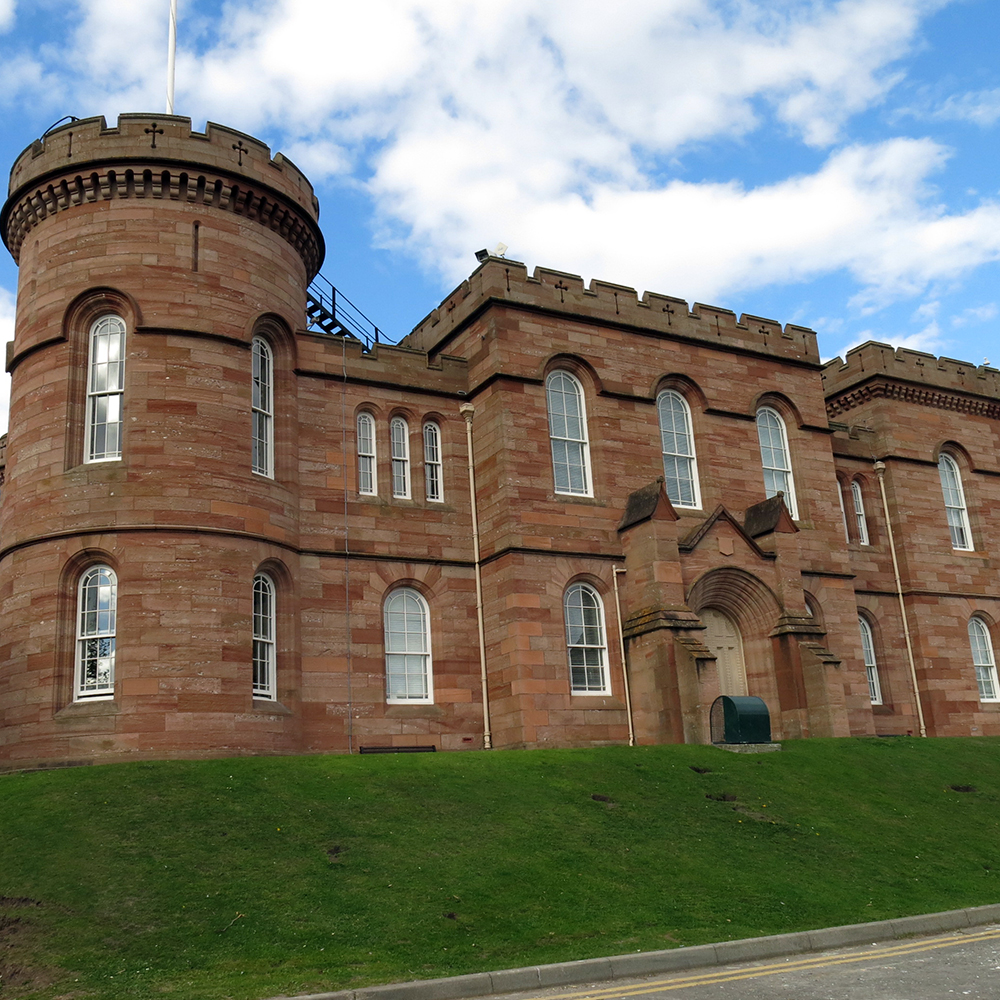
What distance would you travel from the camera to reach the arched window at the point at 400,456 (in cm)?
2531

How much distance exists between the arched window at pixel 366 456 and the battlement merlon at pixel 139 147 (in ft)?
18.7

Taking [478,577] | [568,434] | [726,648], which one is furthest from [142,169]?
[726,648]

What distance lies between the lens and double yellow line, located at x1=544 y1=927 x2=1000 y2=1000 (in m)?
10.4

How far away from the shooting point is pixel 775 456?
96.9 feet

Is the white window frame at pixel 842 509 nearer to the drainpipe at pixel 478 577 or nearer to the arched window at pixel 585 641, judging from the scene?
the arched window at pixel 585 641

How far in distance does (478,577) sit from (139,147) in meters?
11.9

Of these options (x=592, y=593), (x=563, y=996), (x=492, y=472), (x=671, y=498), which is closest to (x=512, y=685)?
(x=592, y=593)

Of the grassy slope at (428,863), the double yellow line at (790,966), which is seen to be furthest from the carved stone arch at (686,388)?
the double yellow line at (790,966)

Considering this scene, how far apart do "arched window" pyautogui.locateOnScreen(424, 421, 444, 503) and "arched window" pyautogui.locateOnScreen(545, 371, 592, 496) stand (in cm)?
273

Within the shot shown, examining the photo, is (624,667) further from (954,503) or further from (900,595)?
(954,503)

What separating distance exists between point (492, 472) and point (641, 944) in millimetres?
14460

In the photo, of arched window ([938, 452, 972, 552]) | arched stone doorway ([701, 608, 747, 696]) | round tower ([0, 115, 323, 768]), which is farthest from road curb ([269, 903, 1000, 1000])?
arched window ([938, 452, 972, 552])

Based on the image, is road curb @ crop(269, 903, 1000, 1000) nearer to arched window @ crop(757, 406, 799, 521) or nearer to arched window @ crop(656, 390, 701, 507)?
arched window @ crop(656, 390, 701, 507)

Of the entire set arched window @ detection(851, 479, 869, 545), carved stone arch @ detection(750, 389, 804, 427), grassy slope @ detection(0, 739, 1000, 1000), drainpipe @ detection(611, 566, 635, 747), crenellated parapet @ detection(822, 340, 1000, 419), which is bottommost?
grassy slope @ detection(0, 739, 1000, 1000)
